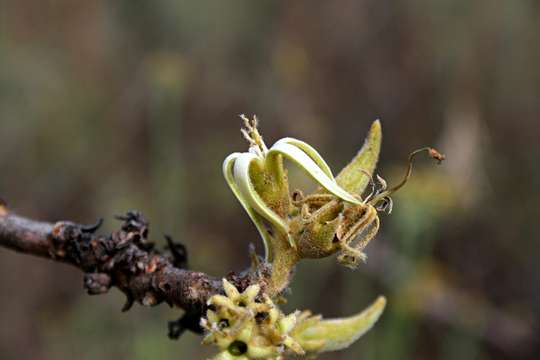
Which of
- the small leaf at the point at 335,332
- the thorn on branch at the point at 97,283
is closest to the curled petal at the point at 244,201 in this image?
the small leaf at the point at 335,332

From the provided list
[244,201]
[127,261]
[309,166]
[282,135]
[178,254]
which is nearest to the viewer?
[309,166]

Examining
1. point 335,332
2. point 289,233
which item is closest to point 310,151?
point 289,233

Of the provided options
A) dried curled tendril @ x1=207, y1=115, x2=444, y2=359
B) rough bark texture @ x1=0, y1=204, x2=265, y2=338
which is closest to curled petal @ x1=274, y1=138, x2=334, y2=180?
dried curled tendril @ x1=207, y1=115, x2=444, y2=359

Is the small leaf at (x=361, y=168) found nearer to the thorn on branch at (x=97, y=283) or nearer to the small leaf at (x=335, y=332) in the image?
the small leaf at (x=335, y=332)

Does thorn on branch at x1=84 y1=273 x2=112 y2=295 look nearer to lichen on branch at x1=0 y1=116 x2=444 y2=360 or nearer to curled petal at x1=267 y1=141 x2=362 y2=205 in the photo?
lichen on branch at x1=0 y1=116 x2=444 y2=360

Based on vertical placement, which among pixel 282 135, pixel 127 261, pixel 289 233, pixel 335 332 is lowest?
pixel 282 135

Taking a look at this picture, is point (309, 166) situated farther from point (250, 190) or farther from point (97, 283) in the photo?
point (97, 283)
